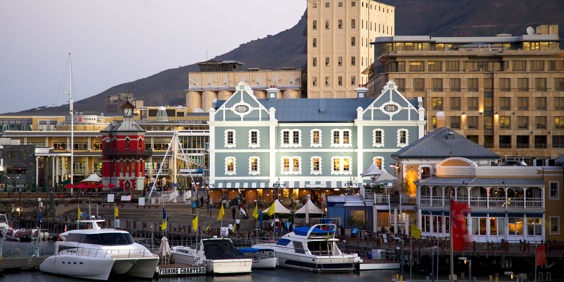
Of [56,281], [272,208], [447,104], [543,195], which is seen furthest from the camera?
[447,104]

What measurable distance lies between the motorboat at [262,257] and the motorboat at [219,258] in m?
2.11

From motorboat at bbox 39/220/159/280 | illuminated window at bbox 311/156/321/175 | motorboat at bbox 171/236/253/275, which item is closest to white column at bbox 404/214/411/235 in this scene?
motorboat at bbox 171/236/253/275

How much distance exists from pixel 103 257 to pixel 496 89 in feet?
253

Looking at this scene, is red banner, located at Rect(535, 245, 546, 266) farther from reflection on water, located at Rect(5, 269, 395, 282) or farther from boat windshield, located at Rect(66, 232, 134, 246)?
boat windshield, located at Rect(66, 232, 134, 246)

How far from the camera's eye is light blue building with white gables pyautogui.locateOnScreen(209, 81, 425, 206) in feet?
380

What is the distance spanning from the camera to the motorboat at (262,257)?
82.1m

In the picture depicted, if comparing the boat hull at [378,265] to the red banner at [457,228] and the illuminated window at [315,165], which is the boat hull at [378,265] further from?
the illuminated window at [315,165]

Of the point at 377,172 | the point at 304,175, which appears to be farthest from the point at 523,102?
the point at 377,172

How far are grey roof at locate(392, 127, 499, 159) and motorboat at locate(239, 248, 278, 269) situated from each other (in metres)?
18.0

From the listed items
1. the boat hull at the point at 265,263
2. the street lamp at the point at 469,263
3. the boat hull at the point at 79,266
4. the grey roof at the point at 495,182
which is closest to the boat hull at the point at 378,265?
the street lamp at the point at 469,263

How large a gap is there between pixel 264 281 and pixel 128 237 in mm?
8777

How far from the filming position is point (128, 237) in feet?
254

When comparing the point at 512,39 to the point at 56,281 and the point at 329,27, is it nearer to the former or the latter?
the point at 329,27

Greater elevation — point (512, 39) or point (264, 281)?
point (512, 39)
